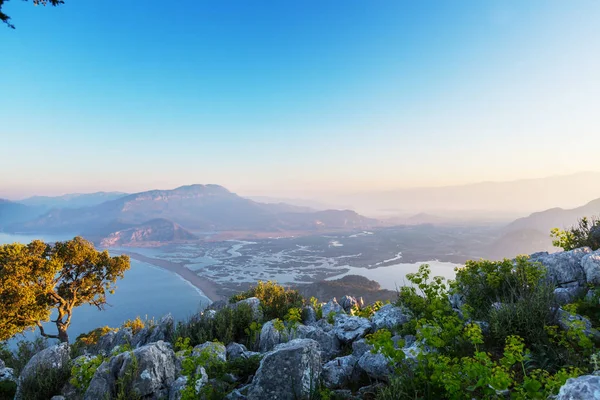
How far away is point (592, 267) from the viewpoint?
7.95 m

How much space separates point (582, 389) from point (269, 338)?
846 centimetres

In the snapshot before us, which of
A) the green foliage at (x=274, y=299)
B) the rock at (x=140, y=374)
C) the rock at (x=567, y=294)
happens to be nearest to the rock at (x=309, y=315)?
the green foliage at (x=274, y=299)

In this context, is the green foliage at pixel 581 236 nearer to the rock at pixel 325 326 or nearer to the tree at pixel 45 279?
the rock at pixel 325 326

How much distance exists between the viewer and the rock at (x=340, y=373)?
5.60 m

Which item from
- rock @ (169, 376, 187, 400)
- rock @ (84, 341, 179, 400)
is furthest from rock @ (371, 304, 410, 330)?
rock @ (84, 341, 179, 400)

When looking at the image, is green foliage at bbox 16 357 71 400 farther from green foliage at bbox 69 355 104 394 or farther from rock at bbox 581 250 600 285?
rock at bbox 581 250 600 285

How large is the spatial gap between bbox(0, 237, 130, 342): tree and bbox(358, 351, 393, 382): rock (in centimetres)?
2032

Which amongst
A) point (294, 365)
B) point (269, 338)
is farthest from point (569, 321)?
point (269, 338)

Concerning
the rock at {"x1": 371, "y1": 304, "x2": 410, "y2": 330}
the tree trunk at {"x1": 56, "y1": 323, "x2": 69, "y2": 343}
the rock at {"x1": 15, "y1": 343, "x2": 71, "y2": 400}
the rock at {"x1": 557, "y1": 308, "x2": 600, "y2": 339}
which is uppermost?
the rock at {"x1": 557, "y1": 308, "x2": 600, "y2": 339}

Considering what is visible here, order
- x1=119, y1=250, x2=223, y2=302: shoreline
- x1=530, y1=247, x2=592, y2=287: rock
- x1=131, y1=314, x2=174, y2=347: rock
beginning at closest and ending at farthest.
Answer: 1. x1=530, y1=247, x2=592, y2=287: rock
2. x1=131, y1=314, x2=174, y2=347: rock
3. x1=119, y1=250, x2=223, y2=302: shoreline

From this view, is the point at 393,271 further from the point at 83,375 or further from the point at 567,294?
the point at 83,375

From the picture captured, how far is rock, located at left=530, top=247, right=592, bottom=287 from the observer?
8633mm

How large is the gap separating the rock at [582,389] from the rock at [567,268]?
7684mm

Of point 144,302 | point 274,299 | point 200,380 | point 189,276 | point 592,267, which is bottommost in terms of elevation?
point 189,276
